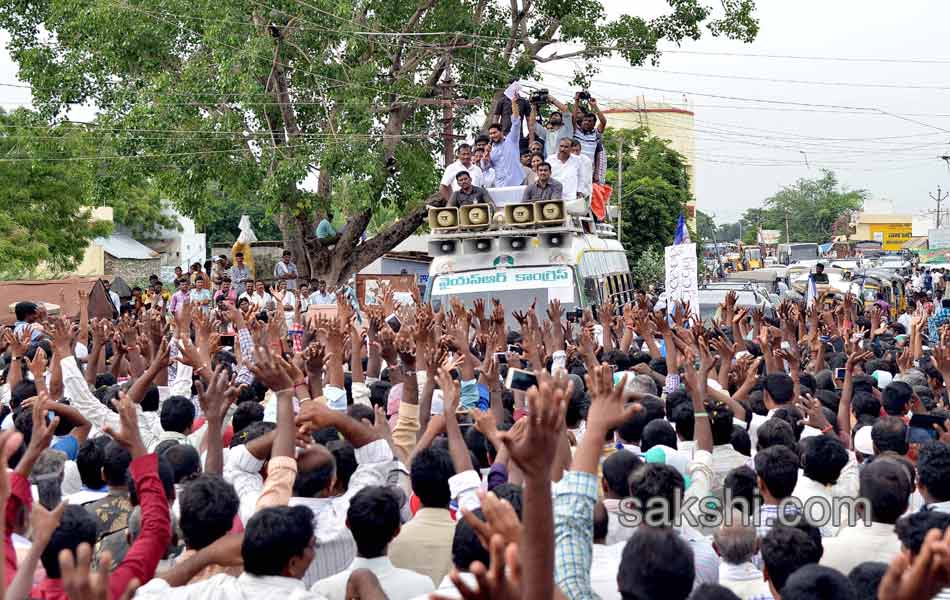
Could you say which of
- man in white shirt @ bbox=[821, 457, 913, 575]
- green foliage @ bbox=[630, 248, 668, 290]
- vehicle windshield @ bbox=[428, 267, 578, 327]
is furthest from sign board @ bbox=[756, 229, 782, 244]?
man in white shirt @ bbox=[821, 457, 913, 575]

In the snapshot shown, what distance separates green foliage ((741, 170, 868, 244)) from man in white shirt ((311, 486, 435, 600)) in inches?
3556

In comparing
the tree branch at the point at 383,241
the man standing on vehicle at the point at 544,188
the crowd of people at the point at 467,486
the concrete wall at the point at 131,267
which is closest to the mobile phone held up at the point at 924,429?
the crowd of people at the point at 467,486

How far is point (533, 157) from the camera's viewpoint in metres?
14.1

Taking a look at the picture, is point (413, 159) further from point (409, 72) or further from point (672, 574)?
point (672, 574)

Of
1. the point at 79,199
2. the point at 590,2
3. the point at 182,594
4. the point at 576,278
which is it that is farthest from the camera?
the point at 79,199

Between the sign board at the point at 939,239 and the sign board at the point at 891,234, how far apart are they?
2069cm

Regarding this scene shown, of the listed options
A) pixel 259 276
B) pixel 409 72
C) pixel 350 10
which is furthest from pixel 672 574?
pixel 259 276

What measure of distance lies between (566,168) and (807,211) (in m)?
88.7

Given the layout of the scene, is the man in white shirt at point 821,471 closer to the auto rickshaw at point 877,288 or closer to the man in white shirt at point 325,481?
the man in white shirt at point 325,481

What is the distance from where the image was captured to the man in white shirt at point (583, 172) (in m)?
14.6

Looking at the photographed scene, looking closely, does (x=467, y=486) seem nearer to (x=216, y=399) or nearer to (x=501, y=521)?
(x=216, y=399)

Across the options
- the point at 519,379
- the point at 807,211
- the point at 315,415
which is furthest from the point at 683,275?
the point at 807,211

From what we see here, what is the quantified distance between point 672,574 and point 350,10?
17.8 metres

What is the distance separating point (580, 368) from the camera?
26.2 feet
